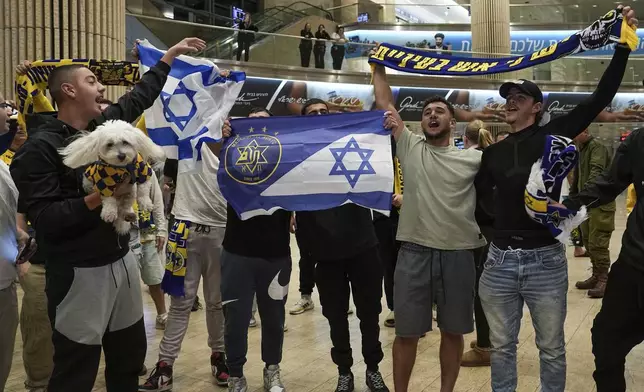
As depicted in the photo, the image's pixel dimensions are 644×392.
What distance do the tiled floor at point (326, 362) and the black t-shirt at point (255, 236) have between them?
102 centimetres

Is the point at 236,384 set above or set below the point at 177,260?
below

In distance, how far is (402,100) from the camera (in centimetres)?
1817

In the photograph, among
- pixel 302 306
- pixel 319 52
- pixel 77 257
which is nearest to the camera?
pixel 77 257

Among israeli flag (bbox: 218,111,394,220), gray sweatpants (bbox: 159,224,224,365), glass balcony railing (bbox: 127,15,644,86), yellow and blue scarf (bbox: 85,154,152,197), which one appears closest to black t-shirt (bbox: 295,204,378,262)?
israeli flag (bbox: 218,111,394,220)

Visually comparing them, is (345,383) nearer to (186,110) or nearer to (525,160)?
(525,160)

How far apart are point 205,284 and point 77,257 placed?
60.2 inches

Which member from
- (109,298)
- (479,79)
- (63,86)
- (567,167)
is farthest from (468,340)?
(479,79)

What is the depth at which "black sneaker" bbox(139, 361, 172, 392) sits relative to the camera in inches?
139

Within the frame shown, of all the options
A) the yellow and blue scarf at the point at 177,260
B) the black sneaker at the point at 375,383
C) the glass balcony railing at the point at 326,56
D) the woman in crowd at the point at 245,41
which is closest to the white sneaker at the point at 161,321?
the yellow and blue scarf at the point at 177,260

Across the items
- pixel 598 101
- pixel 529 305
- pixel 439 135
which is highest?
pixel 598 101

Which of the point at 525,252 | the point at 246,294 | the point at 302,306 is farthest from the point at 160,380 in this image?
the point at 525,252

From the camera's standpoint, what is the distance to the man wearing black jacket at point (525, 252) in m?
2.72

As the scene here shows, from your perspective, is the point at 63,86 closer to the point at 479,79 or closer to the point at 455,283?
the point at 455,283

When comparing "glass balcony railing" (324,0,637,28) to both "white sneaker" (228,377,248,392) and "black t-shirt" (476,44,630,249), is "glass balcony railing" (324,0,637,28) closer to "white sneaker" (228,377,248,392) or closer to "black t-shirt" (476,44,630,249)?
"black t-shirt" (476,44,630,249)
